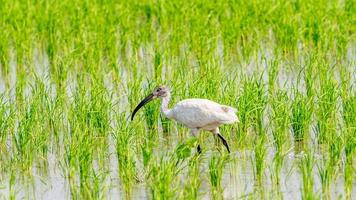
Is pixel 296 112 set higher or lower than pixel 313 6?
lower

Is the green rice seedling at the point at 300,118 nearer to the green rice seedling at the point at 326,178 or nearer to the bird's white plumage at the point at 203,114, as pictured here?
the bird's white plumage at the point at 203,114

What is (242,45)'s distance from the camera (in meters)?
11.4

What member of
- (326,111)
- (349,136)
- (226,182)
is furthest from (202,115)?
(349,136)

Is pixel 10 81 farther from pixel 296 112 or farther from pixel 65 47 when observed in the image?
pixel 296 112

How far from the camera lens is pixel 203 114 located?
753 cm

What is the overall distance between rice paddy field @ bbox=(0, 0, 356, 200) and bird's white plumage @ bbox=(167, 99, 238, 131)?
27 cm

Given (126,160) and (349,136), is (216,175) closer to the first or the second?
(126,160)

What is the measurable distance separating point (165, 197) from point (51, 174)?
1776 millimetres

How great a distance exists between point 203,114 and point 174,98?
122 cm

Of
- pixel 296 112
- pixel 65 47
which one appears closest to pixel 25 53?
pixel 65 47

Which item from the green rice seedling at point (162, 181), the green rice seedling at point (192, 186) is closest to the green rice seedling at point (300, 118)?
the green rice seedling at point (192, 186)

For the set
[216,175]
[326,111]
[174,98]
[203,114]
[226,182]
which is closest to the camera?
[216,175]

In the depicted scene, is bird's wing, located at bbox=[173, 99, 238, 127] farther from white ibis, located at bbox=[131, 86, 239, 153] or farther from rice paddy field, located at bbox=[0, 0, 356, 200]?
rice paddy field, located at bbox=[0, 0, 356, 200]

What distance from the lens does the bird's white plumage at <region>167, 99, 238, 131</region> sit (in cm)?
743
